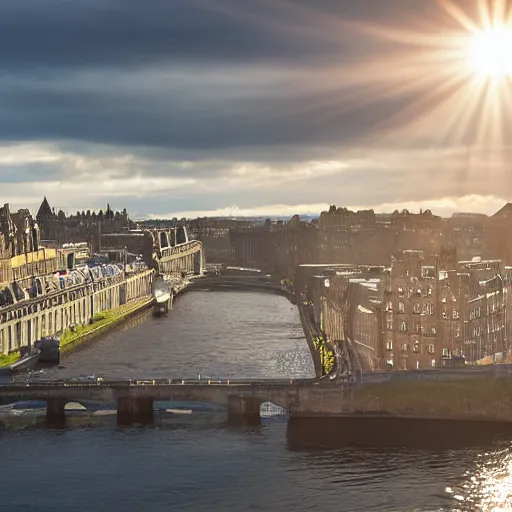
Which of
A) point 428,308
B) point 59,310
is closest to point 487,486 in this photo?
point 428,308

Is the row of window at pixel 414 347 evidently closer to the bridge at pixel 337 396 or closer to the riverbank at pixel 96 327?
the bridge at pixel 337 396

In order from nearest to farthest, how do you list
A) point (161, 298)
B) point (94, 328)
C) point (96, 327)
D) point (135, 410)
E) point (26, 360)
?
1. point (135, 410)
2. point (26, 360)
3. point (94, 328)
4. point (96, 327)
5. point (161, 298)

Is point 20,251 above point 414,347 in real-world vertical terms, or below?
above

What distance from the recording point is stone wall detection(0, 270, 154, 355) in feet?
282

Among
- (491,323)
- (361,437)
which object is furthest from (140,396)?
(491,323)

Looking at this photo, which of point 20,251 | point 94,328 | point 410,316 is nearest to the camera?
point 410,316

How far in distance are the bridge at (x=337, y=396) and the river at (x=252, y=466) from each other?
40.1 inches

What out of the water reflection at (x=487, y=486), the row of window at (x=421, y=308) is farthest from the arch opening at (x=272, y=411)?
the water reflection at (x=487, y=486)

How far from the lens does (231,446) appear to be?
180ft

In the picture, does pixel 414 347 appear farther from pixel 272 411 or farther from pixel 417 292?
pixel 272 411

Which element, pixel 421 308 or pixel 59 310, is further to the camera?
pixel 59 310

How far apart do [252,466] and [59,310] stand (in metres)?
52.7

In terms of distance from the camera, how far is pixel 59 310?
3981 inches

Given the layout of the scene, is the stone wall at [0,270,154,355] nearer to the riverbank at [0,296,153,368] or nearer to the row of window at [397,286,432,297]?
the riverbank at [0,296,153,368]
